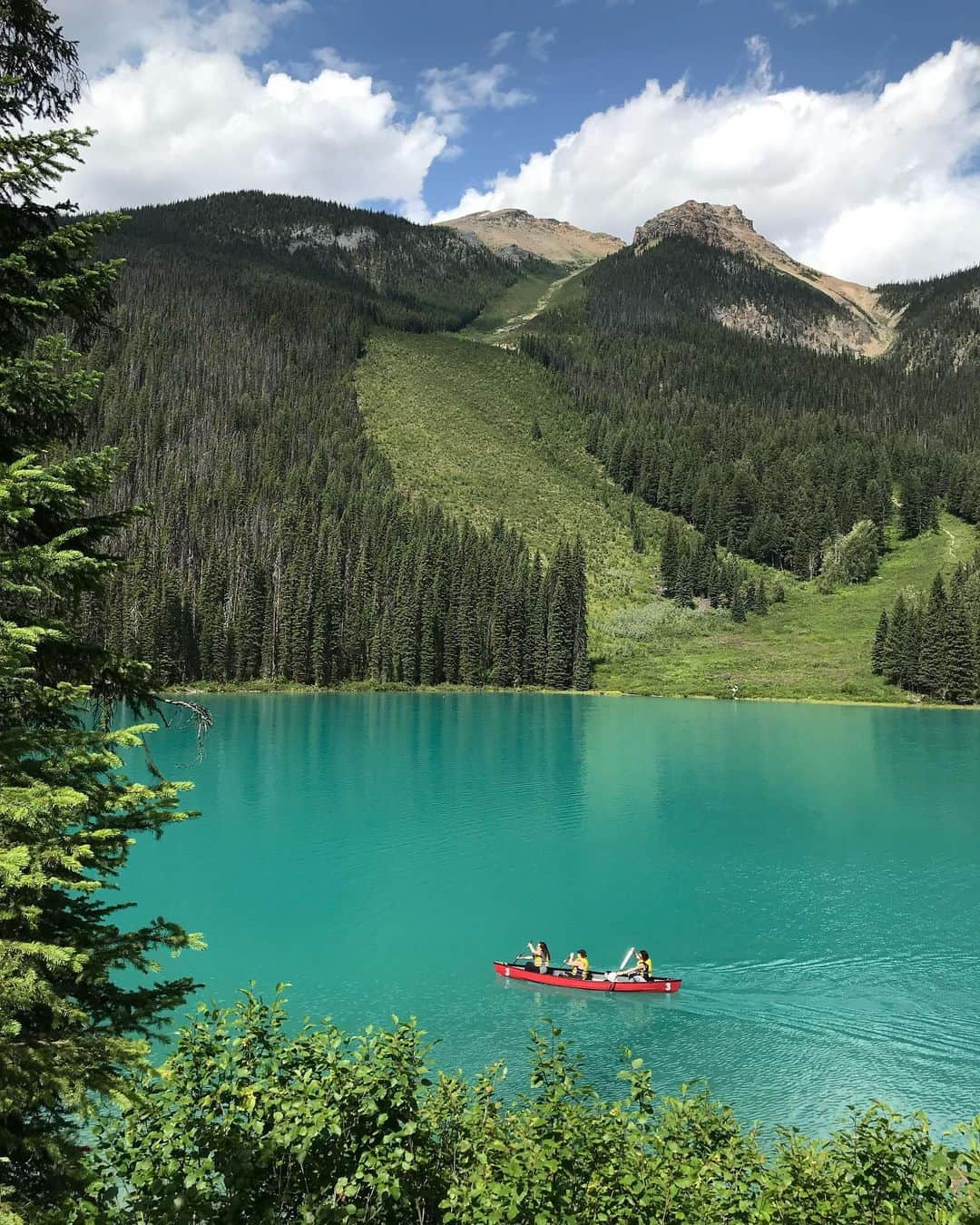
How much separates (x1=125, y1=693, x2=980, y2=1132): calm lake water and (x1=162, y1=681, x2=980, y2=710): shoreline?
43314mm

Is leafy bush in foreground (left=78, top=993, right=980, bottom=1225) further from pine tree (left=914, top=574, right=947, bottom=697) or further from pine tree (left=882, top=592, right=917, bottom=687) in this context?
pine tree (left=882, top=592, right=917, bottom=687)

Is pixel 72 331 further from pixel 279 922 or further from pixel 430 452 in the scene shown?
pixel 430 452

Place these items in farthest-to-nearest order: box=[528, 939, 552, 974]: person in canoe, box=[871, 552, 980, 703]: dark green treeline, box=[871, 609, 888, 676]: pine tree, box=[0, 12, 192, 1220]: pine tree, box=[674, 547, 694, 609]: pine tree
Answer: box=[674, 547, 694, 609]: pine tree → box=[871, 609, 888, 676]: pine tree → box=[871, 552, 980, 703]: dark green treeline → box=[528, 939, 552, 974]: person in canoe → box=[0, 12, 192, 1220]: pine tree

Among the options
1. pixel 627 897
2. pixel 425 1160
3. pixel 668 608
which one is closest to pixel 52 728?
pixel 425 1160

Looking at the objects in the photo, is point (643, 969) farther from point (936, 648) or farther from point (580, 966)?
point (936, 648)

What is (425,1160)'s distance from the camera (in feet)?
31.6

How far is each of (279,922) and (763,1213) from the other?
1130 inches

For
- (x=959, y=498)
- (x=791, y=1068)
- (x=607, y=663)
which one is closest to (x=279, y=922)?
(x=791, y=1068)

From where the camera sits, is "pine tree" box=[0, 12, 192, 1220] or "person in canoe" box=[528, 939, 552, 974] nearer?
"pine tree" box=[0, 12, 192, 1220]

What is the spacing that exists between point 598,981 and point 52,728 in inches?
977

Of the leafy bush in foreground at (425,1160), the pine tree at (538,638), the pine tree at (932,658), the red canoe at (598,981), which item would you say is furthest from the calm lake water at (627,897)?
the pine tree at (538,638)

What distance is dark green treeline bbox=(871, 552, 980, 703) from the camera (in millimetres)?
122188

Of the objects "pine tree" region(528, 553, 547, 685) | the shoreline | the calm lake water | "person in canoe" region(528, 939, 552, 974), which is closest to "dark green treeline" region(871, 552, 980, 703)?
the shoreline

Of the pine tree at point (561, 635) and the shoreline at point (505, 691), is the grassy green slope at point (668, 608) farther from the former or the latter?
the pine tree at point (561, 635)
